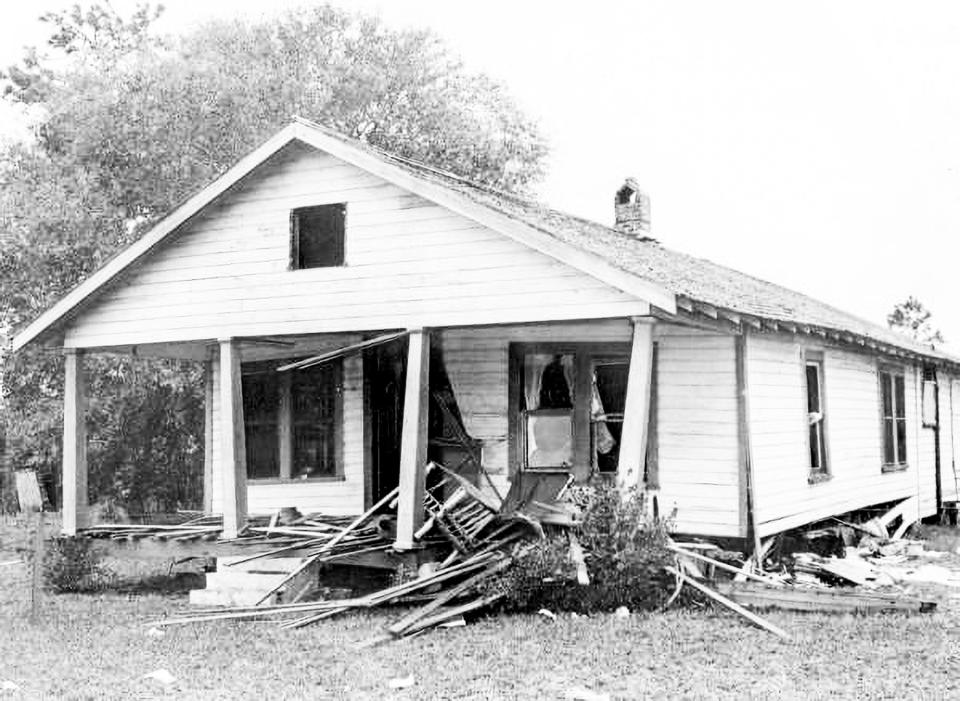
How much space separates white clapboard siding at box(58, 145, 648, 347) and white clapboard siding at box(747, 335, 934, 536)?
10.4 ft

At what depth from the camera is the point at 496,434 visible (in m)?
14.9

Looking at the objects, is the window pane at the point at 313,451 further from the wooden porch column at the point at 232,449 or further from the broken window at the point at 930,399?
the broken window at the point at 930,399

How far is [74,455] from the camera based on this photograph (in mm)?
15484

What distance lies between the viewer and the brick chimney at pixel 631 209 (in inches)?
852

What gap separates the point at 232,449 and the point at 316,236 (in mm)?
2817

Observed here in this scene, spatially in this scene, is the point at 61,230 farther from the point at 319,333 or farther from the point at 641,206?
the point at 319,333

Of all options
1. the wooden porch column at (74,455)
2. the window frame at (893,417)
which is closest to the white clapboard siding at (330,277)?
the wooden porch column at (74,455)

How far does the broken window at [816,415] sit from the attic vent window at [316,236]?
6731mm

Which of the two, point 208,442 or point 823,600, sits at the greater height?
point 208,442

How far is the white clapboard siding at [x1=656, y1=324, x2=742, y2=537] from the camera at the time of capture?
1346 centimetres

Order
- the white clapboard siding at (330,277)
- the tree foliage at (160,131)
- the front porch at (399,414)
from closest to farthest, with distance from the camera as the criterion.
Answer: the white clapboard siding at (330,277) → the front porch at (399,414) → the tree foliage at (160,131)

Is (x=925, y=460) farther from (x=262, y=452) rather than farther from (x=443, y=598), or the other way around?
(x=443, y=598)

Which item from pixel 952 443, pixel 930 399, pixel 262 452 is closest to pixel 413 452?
pixel 262 452

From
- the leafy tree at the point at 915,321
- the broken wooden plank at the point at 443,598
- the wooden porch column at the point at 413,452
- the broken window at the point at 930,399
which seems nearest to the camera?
the broken wooden plank at the point at 443,598
